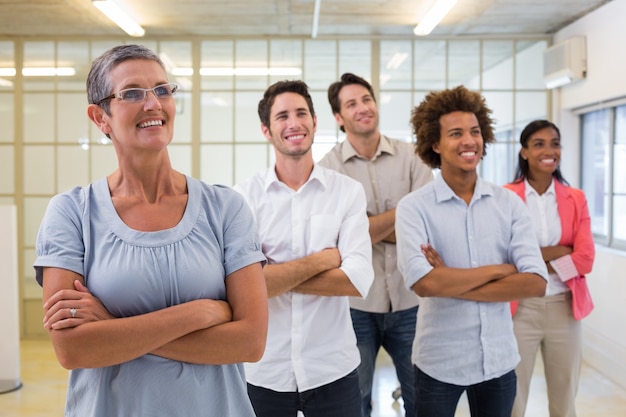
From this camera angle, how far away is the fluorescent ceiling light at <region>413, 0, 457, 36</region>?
16.8 feet

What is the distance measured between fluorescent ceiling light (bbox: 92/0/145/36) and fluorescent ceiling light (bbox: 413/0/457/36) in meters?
2.50

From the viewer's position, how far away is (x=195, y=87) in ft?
22.2

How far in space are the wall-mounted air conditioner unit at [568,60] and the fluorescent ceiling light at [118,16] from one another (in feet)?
12.4

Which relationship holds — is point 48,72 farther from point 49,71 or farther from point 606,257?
point 606,257

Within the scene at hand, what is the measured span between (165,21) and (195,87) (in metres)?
0.85

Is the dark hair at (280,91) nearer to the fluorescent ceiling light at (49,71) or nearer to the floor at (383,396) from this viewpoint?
the floor at (383,396)

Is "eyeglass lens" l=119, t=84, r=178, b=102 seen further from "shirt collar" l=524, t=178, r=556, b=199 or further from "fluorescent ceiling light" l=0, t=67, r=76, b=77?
"fluorescent ceiling light" l=0, t=67, r=76, b=77

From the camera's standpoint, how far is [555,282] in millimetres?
3270

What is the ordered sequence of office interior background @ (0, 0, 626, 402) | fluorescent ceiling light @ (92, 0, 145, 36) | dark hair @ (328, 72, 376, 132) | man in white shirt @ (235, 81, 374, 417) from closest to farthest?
man in white shirt @ (235, 81, 374, 417) → dark hair @ (328, 72, 376, 132) → fluorescent ceiling light @ (92, 0, 145, 36) → office interior background @ (0, 0, 626, 402)

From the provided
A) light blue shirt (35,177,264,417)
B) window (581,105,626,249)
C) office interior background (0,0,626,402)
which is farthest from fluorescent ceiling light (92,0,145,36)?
window (581,105,626,249)

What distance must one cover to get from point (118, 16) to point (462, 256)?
4169 mm

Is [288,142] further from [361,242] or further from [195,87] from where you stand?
[195,87]

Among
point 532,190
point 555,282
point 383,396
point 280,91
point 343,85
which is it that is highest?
point 343,85

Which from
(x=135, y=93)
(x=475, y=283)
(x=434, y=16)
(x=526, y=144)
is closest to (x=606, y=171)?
(x=434, y=16)
